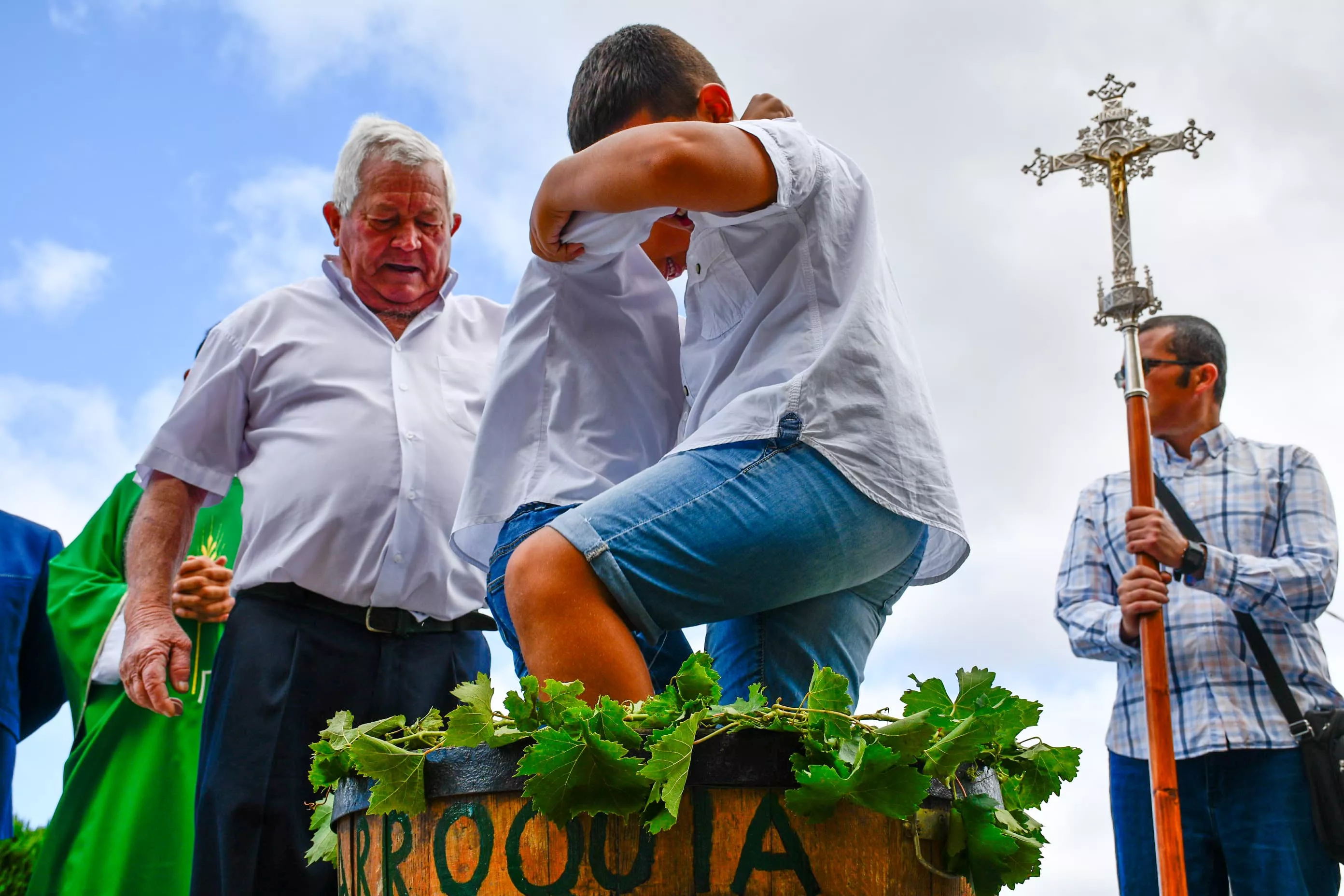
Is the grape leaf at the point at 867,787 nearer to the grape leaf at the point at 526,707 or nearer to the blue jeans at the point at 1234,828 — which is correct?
the grape leaf at the point at 526,707

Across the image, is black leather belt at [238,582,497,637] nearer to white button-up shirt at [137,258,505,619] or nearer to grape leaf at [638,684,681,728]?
white button-up shirt at [137,258,505,619]

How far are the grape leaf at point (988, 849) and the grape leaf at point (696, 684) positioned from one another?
1.00 ft

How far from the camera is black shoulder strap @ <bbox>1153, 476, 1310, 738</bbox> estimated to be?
3658 millimetres

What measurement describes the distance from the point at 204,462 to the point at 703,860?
2.14m

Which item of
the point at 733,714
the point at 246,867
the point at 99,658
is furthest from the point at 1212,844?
the point at 99,658

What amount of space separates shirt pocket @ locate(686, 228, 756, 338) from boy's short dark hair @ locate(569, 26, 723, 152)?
0.30 m

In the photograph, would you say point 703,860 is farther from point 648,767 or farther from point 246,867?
point 246,867

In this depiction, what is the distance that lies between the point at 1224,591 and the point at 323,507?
8.54 ft

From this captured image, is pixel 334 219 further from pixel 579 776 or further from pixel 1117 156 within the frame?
pixel 1117 156

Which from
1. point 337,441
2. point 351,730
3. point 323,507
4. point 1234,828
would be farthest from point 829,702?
point 1234,828

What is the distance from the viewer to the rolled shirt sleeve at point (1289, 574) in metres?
3.79

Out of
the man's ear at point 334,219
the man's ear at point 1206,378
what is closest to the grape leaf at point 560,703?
the man's ear at point 334,219

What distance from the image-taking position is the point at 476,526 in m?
1.85

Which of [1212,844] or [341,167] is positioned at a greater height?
[341,167]
